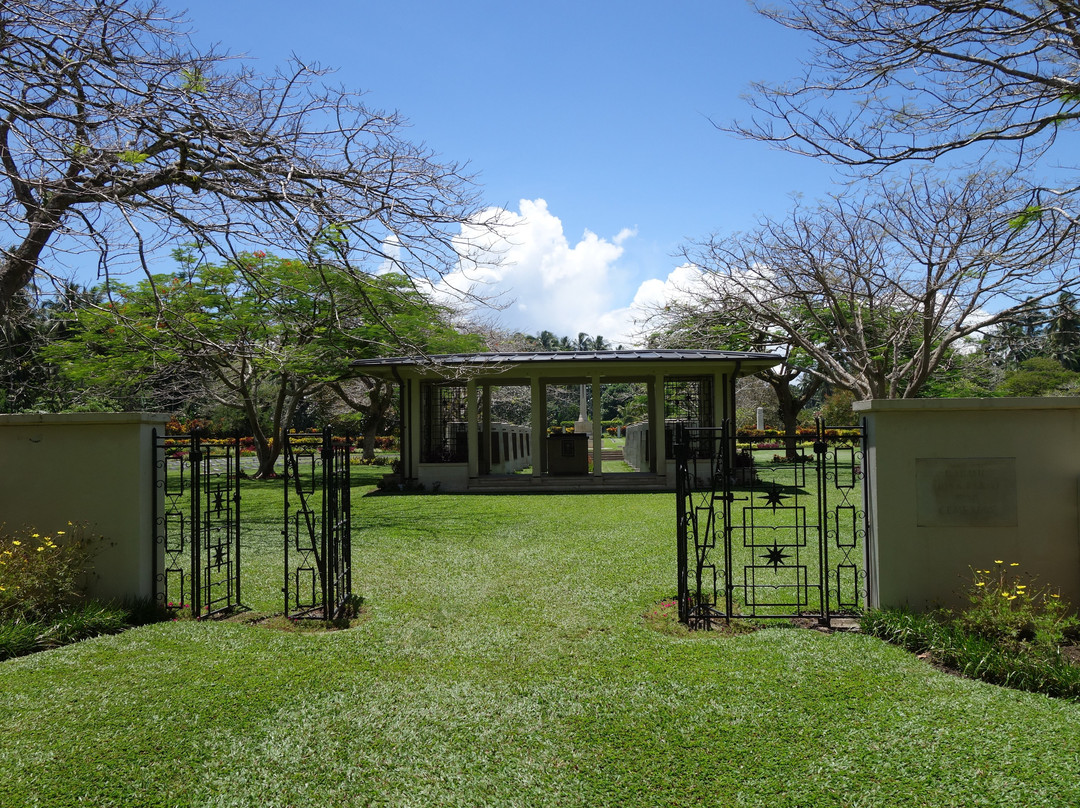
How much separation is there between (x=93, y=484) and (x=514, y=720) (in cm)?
382

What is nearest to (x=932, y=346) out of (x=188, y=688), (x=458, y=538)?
(x=458, y=538)

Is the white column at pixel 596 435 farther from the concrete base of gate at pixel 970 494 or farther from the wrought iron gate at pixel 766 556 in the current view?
the concrete base of gate at pixel 970 494

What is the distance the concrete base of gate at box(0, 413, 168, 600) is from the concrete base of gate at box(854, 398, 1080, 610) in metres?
5.25

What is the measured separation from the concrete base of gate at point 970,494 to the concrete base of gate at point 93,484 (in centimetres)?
525

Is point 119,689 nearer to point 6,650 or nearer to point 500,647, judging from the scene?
point 6,650

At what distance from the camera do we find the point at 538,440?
1648 cm

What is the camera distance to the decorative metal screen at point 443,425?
55.0 ft

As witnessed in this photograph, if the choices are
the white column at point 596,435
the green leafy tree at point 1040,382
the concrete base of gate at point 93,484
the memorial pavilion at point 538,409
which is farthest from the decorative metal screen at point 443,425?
the green leafy tree at point 1040,382

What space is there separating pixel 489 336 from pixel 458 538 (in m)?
19.6

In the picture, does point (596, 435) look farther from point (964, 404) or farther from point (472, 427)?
point (964, 404)

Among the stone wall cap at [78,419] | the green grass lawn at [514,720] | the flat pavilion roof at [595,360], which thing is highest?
the flat pavilion roof at [595,360]

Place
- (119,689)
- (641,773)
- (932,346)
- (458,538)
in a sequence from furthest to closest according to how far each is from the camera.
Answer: (932,346), (458,538), (119,689), (641,773)

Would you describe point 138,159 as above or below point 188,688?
above

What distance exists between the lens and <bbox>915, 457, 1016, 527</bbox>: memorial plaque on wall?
15.9 ft
